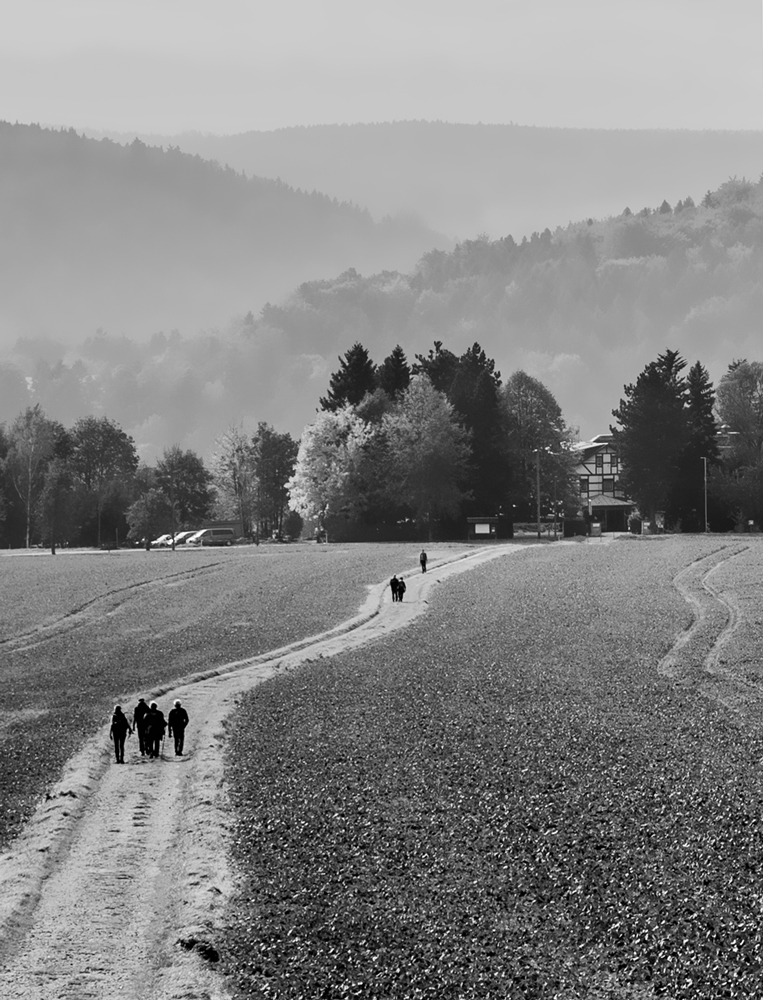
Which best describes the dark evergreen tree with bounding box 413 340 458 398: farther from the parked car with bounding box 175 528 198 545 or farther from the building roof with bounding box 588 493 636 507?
the parked car with bounding box 175 528 198 545

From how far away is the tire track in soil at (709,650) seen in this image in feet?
166

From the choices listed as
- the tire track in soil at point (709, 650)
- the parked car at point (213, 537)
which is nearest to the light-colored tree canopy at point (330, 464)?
the parked car at point (213, 537)

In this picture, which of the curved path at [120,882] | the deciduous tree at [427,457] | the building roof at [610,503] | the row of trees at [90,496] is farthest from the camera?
the building roof at [610,503]

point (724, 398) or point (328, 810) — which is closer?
point (328, 810)

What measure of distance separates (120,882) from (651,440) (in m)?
139

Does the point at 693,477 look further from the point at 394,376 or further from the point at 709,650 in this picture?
the point at 709,650

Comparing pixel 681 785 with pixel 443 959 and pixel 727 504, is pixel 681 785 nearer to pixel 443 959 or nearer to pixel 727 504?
pixel 443 959

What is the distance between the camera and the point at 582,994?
2256 cm

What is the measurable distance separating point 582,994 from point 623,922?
3180 millimetres

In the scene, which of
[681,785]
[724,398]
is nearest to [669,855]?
[681,785]

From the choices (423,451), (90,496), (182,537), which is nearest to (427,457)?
(423,451)

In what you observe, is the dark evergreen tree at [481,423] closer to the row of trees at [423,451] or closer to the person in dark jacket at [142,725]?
the row of trees at [423,451]

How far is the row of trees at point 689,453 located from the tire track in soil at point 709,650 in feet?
192

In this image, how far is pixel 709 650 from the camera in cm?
6306
